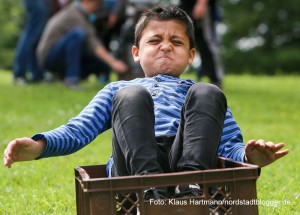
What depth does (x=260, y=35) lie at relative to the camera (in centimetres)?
3694

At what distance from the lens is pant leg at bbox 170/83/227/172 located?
115 inches

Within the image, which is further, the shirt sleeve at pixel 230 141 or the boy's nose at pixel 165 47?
the boy's nose at pixel 165 47

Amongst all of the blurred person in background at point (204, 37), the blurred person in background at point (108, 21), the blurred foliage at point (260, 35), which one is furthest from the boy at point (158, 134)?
the blurred foliage at point (260, 35)

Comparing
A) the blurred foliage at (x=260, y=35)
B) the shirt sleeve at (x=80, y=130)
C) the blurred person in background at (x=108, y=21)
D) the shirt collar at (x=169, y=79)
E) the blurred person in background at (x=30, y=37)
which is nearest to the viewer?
the shirt sleeve at (x=80, y=130)

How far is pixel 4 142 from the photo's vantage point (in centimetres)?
633

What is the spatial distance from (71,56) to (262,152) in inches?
317

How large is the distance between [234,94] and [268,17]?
2665 cm

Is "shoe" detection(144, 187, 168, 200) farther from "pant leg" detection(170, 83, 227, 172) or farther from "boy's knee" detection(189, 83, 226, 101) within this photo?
"boy's knee" detection(189, 83, 226, 101)

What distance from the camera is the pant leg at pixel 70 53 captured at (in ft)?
35.1

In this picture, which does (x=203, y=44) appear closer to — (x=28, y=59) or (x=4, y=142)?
(x=28, y=59)

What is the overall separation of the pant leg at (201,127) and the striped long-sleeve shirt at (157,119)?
251 millimetres

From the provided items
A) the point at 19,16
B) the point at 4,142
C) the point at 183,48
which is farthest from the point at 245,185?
the point at 19,16

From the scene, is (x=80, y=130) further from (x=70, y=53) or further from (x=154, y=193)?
(x=70, y=53)

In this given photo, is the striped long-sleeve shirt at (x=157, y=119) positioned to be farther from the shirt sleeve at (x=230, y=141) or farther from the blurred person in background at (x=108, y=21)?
the blurred person in background at (x=108, y=21)
